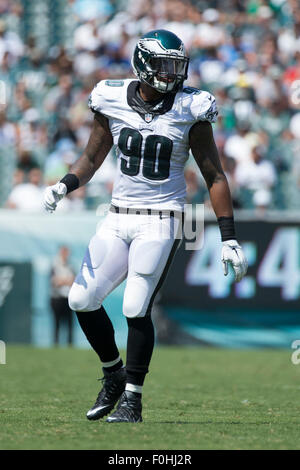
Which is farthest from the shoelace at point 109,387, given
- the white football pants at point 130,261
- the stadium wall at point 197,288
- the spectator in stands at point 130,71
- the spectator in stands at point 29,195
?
the spectator in stands at point 130,71

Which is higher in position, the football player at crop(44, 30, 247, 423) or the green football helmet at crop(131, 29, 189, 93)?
the green football helmet at crop(131, 29, 189, 93)

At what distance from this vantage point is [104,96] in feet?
16.8

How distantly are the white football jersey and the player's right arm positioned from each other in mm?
86

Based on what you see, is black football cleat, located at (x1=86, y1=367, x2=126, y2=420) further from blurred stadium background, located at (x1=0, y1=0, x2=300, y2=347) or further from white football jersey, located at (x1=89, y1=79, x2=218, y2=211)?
A: blurred stadium background, located at (x1=0, y1=0, x2=300, y2=347)

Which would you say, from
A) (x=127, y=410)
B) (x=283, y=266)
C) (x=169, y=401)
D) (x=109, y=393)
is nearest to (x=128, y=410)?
(x=127, y=410)

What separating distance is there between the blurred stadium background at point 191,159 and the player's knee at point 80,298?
5.73m

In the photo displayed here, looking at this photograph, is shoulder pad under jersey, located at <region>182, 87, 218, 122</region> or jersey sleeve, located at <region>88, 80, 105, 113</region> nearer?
shoulder pad under jersey, located at <region>182, 87, 218, 122</region>

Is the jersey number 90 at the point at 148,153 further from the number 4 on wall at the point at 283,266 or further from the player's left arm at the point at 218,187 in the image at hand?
the number 4 on wall at the point at 283,266

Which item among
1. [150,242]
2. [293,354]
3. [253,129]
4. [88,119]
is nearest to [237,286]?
[293,354]

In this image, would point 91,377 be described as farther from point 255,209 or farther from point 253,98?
point 253,98

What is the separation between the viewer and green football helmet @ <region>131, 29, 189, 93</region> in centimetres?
500

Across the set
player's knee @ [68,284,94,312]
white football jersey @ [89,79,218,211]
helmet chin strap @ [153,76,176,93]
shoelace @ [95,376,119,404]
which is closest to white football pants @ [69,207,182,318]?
player's knee @ [68,284,94,312]

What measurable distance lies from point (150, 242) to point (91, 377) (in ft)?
11.2

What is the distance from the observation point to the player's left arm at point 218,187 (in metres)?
4.95
